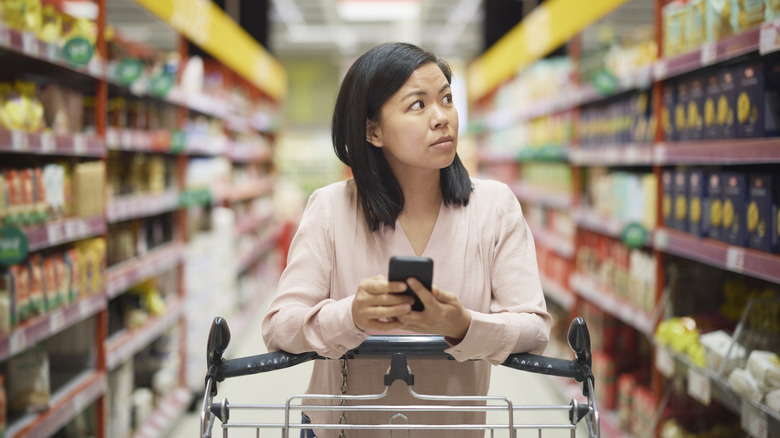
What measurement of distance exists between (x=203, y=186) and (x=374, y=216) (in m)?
3.90

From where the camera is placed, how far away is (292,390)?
7.32 feet

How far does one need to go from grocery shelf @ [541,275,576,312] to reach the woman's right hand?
397 cm

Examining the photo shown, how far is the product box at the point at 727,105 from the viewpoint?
2.55 meters

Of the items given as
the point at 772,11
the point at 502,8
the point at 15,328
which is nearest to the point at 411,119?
the point at 772,11

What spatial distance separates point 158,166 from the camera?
4199 millimetres

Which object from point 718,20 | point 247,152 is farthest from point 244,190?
point 718,20

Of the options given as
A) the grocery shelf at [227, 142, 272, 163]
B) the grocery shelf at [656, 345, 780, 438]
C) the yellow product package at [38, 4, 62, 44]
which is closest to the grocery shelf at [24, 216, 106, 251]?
the yellow product package at [38, 4, 62, 44]

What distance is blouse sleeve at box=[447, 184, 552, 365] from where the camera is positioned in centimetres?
127

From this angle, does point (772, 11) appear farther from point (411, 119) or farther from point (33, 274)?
point (33, 274)

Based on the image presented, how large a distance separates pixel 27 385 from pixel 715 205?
8.88 feet

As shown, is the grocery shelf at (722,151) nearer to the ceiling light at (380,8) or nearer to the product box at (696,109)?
the product box at (696,109)

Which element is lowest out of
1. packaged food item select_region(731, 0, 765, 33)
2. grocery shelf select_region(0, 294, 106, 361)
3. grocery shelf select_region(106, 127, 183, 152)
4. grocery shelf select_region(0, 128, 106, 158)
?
grocery shelf select_region(0, 294, 106, 361)

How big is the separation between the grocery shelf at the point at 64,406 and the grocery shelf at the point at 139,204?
0.74 metres

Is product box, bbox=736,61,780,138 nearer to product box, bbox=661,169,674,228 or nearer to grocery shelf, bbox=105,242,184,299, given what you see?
product box, bbox=661,169,674,228
